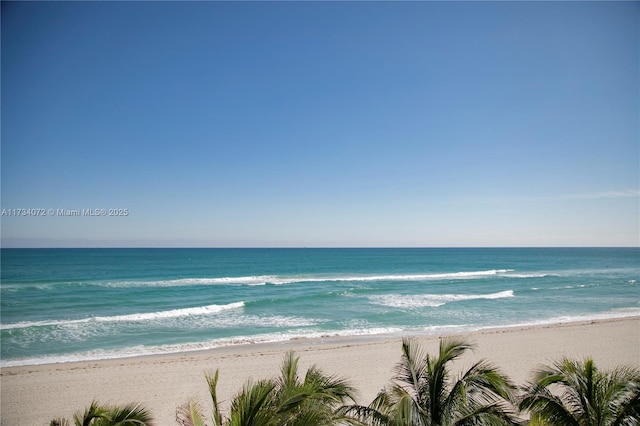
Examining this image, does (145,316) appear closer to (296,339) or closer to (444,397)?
A: (296,339)

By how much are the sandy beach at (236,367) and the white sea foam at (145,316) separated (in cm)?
791

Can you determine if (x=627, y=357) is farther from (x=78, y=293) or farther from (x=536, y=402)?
(x=78, y=293)

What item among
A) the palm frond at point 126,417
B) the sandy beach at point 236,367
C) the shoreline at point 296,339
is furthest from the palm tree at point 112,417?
the shoreline at point 296,339

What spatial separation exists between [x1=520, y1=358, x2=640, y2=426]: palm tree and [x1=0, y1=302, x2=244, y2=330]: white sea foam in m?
22.6

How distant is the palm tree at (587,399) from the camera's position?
4.68 metres

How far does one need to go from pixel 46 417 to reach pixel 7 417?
95 cm

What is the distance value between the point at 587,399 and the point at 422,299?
25.8 meters

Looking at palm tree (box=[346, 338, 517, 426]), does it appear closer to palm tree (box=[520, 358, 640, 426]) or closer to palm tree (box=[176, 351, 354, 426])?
palm tree (box=[520, 358, 640, 426])

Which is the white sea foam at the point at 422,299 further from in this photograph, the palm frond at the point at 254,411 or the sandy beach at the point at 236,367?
the palm frond at the point at 254,411

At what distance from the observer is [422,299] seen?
2977cm

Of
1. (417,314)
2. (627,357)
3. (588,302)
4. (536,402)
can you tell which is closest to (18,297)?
(417,314)

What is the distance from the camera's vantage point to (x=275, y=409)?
151 inches

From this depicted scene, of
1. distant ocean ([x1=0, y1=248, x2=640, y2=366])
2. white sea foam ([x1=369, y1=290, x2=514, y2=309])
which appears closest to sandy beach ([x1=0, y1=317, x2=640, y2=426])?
distant ocean ([x1=0, y1=248, x2=640, y2=366])

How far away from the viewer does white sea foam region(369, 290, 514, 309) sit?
27.5 metres
